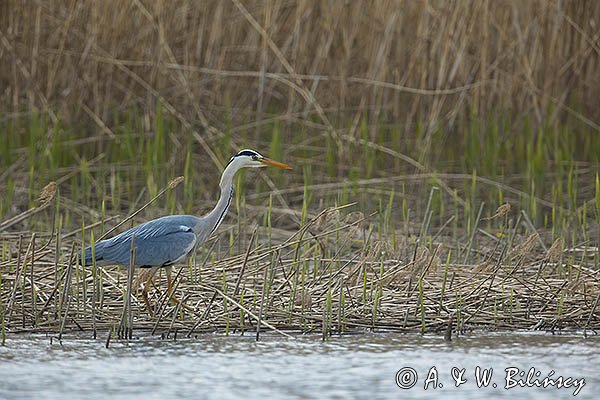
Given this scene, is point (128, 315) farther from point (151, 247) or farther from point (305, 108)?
point (305, 108)

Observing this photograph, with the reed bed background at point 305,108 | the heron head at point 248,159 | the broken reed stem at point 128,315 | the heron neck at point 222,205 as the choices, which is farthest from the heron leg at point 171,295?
the reed bed background at point 305,108

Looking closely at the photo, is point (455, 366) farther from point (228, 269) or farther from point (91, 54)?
point (91, 54)

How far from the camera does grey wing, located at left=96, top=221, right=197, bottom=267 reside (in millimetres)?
5191

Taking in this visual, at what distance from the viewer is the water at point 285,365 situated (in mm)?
3969

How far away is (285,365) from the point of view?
4.31 meters

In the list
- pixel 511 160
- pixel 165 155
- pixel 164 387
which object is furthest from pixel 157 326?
pixel 511 160

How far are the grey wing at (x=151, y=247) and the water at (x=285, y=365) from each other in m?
0.57

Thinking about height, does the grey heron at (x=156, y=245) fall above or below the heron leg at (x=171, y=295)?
above

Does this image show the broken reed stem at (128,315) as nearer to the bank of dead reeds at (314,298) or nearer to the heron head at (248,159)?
the bank of dead reeds at (314,298)

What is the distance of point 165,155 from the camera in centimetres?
838

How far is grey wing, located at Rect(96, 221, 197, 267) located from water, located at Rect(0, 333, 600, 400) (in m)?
0.57

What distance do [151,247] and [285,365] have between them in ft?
3.73

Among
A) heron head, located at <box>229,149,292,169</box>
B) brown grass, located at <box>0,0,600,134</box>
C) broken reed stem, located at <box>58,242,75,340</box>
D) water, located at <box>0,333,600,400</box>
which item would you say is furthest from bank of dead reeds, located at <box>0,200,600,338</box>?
brown grass, located at <box>0,0,600,134</box>

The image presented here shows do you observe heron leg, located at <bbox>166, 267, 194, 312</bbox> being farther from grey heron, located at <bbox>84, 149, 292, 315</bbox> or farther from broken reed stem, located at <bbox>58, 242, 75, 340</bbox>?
broken reed stem, located at <bbox>58, 242, 75, 340</bbox>
